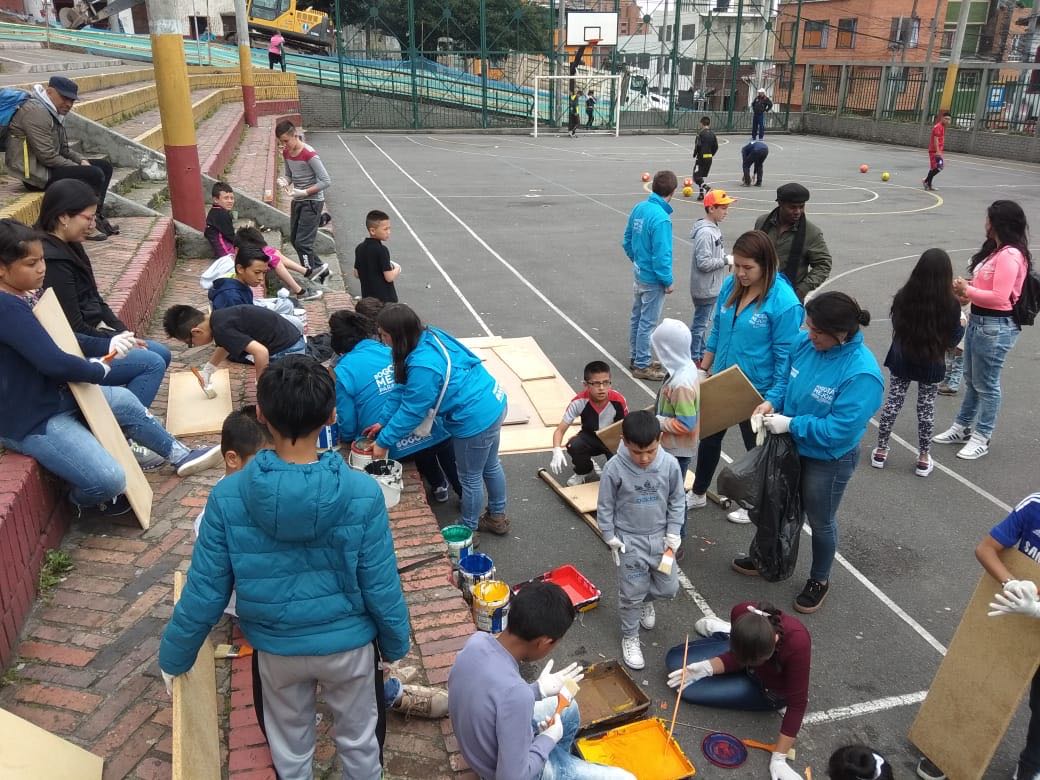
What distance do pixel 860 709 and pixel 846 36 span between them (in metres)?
51.9

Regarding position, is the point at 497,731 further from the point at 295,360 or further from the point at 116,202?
the point at 116,202

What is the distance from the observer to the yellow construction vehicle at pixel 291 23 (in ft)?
140

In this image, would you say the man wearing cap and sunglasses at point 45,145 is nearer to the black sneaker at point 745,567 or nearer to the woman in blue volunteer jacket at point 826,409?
the black sneaker at point 745,567

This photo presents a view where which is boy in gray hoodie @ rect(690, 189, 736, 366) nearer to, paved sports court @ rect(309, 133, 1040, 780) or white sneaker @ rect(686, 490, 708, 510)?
paved sports court @ rect(309, 133, 1040, 780)

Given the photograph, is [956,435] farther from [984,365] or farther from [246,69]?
[246,69]

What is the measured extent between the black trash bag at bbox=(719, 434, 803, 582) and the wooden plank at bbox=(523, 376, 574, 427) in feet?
8.31

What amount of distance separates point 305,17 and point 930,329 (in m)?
45.3

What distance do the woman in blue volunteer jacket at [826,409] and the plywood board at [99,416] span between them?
3.65 metres

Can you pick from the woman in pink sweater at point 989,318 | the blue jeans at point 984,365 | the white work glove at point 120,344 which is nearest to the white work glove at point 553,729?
the white work glove at point 120,344

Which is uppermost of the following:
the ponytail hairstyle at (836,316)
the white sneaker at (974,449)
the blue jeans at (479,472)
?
the ponytail hairstyle at (836,316)

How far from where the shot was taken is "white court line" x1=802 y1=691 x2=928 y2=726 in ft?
13.0

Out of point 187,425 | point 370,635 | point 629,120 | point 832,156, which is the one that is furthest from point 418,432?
point 629,120

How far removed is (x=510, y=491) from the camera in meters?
6.12

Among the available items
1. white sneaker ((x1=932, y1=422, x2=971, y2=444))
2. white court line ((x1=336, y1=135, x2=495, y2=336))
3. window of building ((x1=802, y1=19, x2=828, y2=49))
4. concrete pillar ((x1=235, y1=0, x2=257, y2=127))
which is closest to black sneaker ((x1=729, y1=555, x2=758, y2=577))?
white sneaker ((x1=932, y1=422, x2=971, y2=444))
